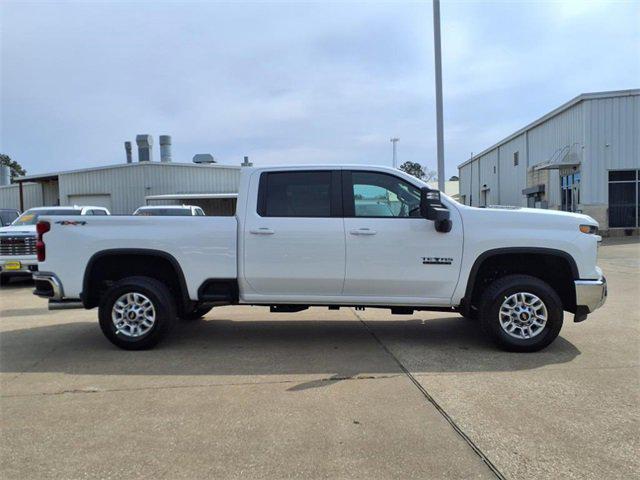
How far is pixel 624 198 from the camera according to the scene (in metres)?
23.4

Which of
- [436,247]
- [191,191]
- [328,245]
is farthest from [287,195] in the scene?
[191,191]

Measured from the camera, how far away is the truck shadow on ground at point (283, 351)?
517 centimetres

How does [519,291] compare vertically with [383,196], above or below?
below

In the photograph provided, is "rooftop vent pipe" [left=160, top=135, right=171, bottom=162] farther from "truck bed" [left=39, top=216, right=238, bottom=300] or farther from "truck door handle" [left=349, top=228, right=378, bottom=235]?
"truck door handle" [left=349, top=228, right=378, bottom=235]

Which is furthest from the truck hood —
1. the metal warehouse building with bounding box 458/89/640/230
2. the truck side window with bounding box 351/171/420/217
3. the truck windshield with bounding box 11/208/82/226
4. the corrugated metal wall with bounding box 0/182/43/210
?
the corrugated metal wall with bounding box 0/182/43/210

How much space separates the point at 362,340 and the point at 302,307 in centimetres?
87

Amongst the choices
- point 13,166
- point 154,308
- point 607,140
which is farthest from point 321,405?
point 13,166

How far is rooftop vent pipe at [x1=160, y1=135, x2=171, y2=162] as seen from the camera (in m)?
35.2

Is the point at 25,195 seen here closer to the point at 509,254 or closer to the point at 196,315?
the point at 196,315

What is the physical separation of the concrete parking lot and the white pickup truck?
486mm

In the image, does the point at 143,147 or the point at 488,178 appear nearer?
the point at 143,147

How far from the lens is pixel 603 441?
3527mm

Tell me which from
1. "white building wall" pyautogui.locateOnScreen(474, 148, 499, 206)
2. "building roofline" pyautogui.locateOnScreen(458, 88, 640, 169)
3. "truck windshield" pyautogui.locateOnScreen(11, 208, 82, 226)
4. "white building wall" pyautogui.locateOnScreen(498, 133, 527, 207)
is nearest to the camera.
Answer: "truck windshield" pyautogui.locateOnScreen(11, 208, 82, 226)

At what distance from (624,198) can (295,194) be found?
22377mm
